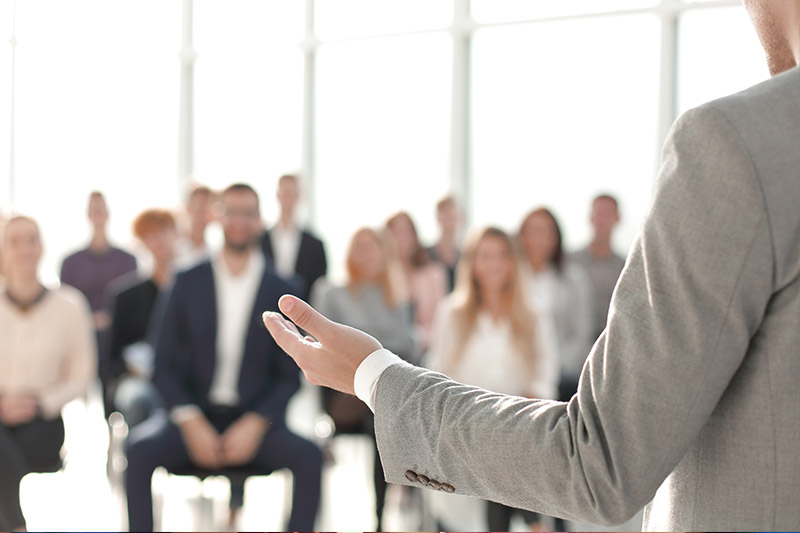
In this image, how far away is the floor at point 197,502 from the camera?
404cm

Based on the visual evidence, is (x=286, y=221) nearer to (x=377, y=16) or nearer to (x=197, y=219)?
(x=197, y=219)

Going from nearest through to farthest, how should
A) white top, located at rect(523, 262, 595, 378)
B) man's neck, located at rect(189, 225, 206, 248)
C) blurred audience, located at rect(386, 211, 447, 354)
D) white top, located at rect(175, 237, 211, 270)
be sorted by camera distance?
white top, located at rect(523, 262, 595, 378) < white top, located at rect(175, 237, 211, 270) < blurred audience, located at rect(386, 211, 447, 354) < man's neck, located at rect(189, 225, 206, 248)

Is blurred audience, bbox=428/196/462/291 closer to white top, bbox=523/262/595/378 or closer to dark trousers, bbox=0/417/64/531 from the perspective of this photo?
white top, bbox=523/262/595/378

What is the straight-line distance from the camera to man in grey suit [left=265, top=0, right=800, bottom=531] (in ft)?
2.53

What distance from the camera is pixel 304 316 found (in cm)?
99

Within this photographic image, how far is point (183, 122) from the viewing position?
847 centimetres

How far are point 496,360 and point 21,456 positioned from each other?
6.42ft

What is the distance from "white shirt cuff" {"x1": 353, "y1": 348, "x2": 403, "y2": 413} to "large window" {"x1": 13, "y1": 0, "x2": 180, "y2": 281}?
6903 millimetres

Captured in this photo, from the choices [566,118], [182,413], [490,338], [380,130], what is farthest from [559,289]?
[380,130]

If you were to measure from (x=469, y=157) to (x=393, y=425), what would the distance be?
6.43 metres

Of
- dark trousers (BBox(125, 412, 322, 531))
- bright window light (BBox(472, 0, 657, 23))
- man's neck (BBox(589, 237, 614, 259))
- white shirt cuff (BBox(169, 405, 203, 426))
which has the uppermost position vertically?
bright window light (BBox(472, 0, 657, 23))

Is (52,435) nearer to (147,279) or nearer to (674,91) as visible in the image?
(147,279)

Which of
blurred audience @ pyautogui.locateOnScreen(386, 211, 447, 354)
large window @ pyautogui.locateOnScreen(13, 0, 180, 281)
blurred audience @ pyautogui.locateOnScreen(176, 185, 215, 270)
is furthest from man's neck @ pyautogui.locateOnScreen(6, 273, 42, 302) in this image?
large window @ pyautogui.locateOnScreen(13, 0, 180, 281)

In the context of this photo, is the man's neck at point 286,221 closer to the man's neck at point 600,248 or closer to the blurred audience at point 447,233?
the blurred audience at point 447,233
